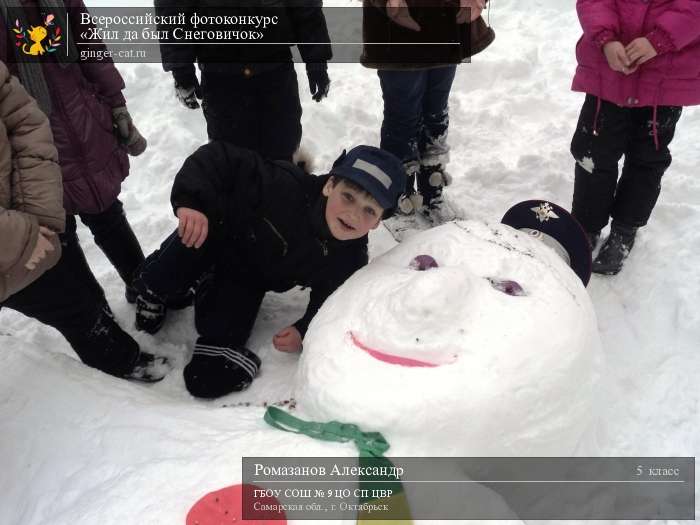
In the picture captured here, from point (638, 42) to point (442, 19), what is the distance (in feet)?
2.11

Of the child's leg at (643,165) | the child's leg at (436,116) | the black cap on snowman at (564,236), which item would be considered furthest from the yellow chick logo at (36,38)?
the child's leg at (643,165)

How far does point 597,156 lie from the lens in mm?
2131

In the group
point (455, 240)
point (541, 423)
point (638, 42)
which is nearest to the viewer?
point (541, 423)

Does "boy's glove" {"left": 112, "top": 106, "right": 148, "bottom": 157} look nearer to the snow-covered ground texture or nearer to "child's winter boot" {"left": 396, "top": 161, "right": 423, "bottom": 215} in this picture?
the snow-covered ground texture

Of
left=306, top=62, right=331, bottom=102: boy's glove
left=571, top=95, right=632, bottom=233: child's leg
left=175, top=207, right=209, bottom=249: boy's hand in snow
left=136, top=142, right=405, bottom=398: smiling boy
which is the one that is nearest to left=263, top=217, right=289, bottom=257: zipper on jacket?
left=136, top=142, right=405, bottom=398: smiling boy

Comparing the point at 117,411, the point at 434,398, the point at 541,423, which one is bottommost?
the point at 117,411

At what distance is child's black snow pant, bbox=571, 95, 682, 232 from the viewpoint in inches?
79.8

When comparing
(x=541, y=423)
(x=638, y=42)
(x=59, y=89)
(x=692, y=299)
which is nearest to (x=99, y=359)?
(x=59, y=89)

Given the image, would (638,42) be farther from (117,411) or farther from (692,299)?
(117,411)

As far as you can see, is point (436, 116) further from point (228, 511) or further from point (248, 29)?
point (228, 511)

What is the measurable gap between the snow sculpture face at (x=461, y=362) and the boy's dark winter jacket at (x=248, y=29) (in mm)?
1030

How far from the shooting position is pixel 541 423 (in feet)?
4.49

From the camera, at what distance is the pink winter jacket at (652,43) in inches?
68.9

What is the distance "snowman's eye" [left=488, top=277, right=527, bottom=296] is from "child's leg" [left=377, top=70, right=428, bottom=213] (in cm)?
97
